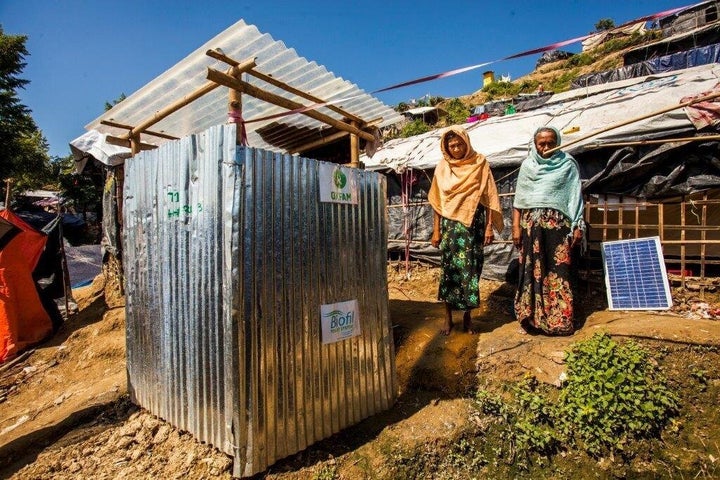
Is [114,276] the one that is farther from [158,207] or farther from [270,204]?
[270,204]

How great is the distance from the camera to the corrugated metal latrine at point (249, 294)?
6.38 feet

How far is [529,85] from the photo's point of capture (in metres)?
27.7

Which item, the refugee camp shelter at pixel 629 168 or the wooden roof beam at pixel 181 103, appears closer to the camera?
the wooden roof beam at pixel 181 103

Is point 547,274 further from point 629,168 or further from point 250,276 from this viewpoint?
point 250,276

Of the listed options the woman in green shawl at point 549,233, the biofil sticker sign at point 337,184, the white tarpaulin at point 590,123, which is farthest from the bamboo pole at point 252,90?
the woman in green shawl at point 549,233

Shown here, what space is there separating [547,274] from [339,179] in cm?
231

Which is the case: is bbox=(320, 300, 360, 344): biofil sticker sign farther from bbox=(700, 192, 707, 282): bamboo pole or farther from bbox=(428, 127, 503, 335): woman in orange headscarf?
bbox=(700, 192, 707, 282): bamboo pole

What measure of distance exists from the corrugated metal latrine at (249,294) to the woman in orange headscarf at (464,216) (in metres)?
0.95

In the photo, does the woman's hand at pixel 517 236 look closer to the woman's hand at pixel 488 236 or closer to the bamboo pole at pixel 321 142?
the woman's hand at pixel 488 236

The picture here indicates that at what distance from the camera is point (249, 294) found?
1.94m

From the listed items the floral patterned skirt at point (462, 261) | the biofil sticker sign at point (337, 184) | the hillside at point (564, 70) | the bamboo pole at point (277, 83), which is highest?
the hillside at point (564, 70)

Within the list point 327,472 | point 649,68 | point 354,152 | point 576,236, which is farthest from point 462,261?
point 649,68

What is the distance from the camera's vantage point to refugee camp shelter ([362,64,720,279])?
13.2 feet

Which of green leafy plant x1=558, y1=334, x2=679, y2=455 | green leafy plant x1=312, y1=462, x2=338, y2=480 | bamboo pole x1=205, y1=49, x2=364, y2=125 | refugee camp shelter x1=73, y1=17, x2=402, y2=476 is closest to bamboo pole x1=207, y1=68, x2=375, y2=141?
refugee camp shelter x1=73, y1=17, x2=402, y2=476
